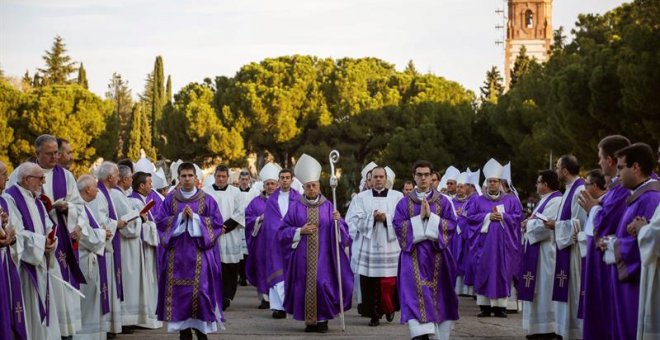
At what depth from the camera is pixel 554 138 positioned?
40281 millimetres

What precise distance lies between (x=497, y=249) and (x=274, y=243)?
3.29m

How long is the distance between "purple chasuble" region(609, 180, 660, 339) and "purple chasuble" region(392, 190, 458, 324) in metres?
3.32

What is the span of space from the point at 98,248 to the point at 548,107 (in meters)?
30.0

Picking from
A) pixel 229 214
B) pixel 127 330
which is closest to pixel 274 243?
pixel 229 214

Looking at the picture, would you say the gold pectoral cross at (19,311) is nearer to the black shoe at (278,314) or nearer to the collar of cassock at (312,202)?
the collar of cassock at (312,202)

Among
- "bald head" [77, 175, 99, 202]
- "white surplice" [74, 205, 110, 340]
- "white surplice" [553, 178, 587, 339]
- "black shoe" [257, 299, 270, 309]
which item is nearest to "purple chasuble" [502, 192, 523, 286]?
"black shoe" [257, 299, 270, 309]

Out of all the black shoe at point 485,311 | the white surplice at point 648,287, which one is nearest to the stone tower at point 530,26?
the black shoe at point 485,311

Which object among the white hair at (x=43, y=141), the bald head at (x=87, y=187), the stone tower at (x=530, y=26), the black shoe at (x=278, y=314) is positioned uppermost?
the stone tower at (x=530, y=26)

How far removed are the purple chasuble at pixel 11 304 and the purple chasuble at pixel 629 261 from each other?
4.95 meters

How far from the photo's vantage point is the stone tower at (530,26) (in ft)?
407

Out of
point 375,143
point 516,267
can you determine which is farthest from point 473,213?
point 375,143

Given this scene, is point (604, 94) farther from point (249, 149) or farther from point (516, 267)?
point (249, 149)

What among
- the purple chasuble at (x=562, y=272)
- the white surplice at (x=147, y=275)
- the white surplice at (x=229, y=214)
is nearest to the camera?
the purple chasuble at (x=562, y=272)

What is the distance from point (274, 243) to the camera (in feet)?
55.5
